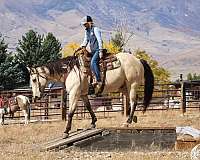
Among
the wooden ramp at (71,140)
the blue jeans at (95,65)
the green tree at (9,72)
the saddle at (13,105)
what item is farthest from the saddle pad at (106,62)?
the green tree at (9,72)

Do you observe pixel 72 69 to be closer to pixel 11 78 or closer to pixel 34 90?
pixel 34 90

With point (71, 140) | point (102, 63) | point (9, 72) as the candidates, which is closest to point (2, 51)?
point (9, 72)

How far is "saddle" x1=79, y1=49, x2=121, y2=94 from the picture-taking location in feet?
43.5

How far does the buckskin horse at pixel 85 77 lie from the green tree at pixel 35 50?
49.6 m

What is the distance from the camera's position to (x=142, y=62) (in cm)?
1420

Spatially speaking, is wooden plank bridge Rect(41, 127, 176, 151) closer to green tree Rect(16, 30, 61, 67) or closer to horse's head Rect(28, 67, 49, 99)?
horse's head Rect(28, 67, 49, 99)

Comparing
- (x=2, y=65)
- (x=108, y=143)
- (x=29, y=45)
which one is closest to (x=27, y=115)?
(x=108, y=143)

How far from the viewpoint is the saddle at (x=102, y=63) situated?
13.3 metres

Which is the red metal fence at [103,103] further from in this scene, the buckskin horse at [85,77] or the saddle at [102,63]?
the saddle at [102,63]

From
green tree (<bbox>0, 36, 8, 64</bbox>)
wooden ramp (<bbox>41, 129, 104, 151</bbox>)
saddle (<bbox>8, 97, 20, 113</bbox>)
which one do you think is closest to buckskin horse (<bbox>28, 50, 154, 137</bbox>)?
wooden ramp (<bbox>41, 129, 104, 151</bbox>)

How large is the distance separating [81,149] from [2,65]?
140 ft

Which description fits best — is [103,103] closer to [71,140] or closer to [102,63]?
[102,63]

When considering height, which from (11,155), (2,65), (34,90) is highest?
(2,65)

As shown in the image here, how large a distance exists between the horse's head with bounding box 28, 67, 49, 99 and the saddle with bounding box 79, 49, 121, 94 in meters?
0.98
